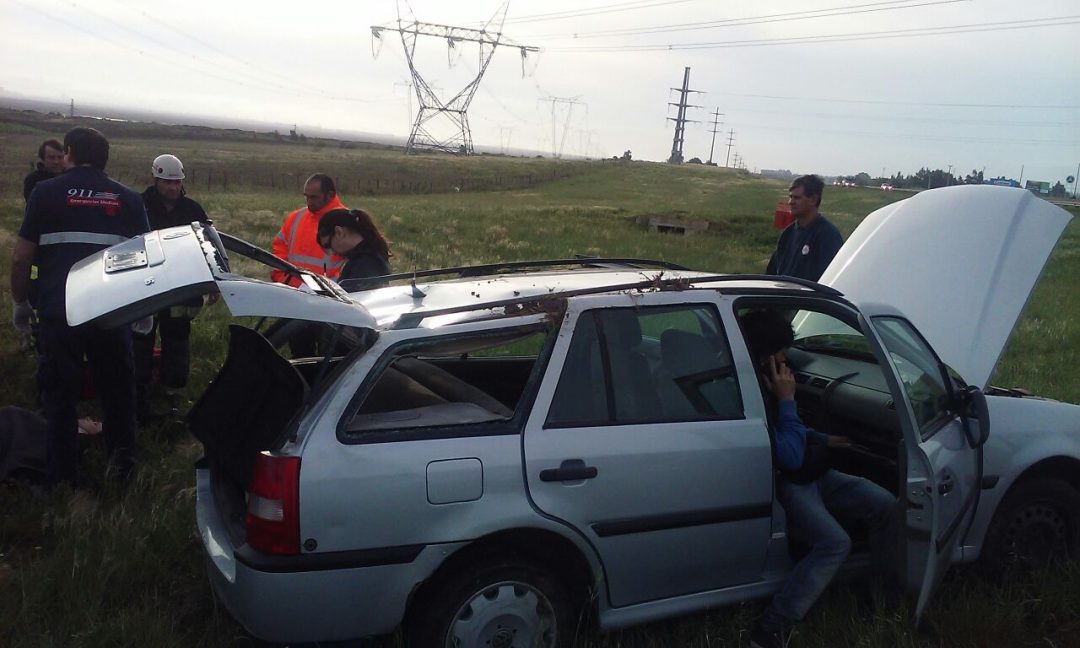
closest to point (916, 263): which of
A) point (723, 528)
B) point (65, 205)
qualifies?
point (723, 528)

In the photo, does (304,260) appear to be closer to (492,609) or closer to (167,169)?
(167,169)

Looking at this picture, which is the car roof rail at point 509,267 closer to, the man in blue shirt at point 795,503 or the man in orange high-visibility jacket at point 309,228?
the man in blue shirt at point 795,503

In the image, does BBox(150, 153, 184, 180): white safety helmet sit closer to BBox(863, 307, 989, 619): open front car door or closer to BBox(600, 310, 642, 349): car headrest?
BBox(600, 310, 642, 349): car headrest

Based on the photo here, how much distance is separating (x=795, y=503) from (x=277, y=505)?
210 cm

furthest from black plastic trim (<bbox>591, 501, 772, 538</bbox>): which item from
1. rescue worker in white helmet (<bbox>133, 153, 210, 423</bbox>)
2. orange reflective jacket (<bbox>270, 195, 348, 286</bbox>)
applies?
rescue worker in white helmet (<bbox>133, 153, 210, 423</bbox>)

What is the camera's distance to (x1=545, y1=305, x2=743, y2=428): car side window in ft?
10.7

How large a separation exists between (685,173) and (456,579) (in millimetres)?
85729

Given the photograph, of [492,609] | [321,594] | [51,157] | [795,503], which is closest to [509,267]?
[795,503]

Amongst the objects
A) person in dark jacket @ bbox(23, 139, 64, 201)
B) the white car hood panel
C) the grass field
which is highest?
person in dark jacket @ bbox(23, 139, 64, 201)

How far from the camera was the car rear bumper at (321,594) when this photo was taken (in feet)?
9.29

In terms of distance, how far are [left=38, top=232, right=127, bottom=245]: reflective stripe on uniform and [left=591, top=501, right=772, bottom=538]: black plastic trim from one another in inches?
133

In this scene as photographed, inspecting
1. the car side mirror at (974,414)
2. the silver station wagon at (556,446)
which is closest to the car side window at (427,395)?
the silver station wagon at (556,446)

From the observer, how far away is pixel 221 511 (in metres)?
3.43

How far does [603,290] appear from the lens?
11.4 feet
